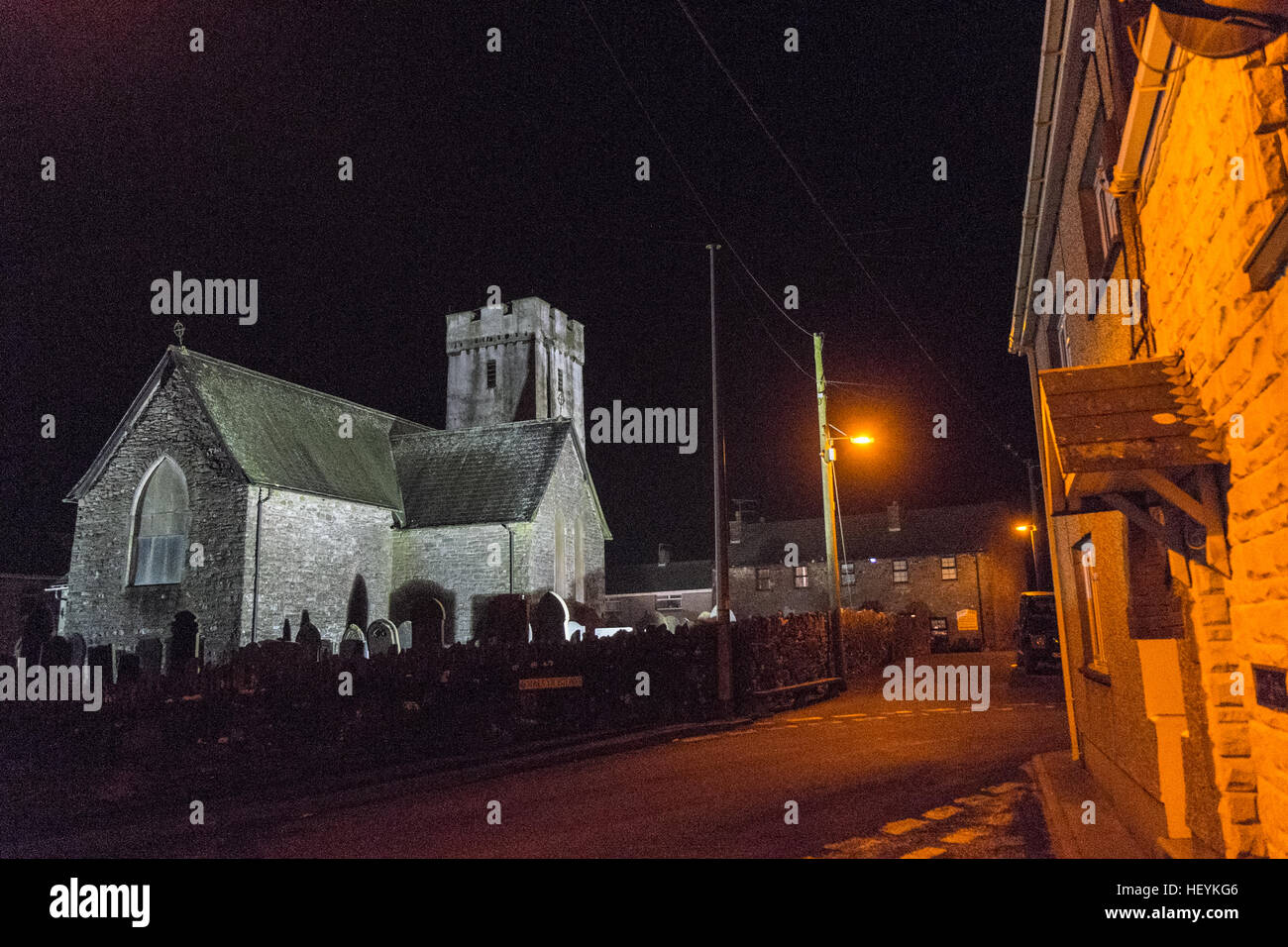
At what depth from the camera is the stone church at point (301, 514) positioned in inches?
1021

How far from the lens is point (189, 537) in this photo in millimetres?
26141

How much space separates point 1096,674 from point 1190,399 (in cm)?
522

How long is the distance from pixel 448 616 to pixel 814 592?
25389 millimetres

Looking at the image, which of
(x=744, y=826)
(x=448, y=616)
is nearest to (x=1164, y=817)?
(x=744, y=826)

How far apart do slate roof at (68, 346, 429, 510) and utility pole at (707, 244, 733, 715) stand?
49.1 feet

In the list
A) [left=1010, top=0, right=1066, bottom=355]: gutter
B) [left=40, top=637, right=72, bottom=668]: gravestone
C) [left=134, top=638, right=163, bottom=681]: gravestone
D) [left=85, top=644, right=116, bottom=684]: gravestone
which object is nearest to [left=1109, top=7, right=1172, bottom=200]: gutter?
[left=1010, top=0, right=1066, bottom=355]: gutter

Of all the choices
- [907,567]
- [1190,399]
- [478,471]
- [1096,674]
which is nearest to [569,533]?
[478,471]

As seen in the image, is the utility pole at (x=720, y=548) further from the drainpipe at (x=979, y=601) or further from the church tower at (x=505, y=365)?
the drainpipe at (x=979, y=601)

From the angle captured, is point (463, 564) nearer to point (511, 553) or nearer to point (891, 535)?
point (511, 553)

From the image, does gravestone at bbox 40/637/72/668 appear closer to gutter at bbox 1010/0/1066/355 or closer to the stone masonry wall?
gutter at bbox 1010/0/1066/355

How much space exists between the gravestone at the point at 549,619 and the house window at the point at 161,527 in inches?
432

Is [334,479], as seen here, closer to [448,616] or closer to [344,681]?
[448,616]

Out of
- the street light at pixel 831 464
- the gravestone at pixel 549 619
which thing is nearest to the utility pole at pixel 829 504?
the street light at pixel 831 464
